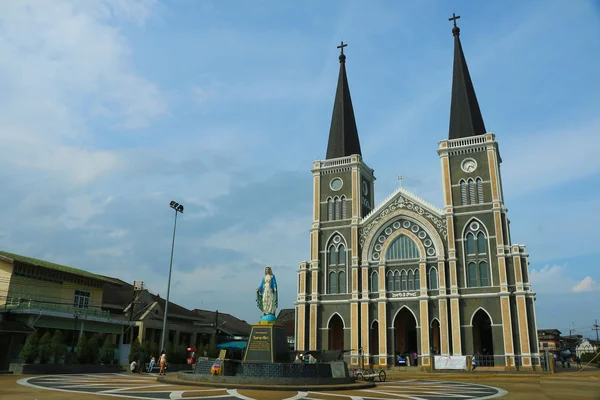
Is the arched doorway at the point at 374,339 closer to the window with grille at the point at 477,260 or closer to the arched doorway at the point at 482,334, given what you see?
the arched doorway at the point at 482,334

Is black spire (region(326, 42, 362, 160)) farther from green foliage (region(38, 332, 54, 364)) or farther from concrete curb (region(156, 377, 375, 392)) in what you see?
concrete curb (region(156, 377, 375, 392))

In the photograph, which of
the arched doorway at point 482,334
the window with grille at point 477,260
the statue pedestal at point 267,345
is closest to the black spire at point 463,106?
the window with grille at point 477,260

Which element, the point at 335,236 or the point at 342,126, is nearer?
the point at 335,236

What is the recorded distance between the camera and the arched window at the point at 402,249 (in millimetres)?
45625

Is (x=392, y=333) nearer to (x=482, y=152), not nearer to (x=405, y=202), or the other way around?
(x=405, y=202)

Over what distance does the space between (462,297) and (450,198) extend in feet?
29.1

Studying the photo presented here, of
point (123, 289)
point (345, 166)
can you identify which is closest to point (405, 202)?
point (345, 166)

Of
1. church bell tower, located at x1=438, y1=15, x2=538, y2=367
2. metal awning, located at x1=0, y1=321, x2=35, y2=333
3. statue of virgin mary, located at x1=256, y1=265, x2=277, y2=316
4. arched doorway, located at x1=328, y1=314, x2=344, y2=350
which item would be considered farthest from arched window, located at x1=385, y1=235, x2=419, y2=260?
metal awning, located at x1=0, y1=321, x2=35, y2=333

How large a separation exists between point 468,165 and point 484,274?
10055 millimetres

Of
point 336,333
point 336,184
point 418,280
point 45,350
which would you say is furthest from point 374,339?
point 45,350

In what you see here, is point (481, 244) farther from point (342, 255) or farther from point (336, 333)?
point (336, 333)

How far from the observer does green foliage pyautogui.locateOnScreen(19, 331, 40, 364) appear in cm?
2541

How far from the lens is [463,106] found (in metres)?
48.2

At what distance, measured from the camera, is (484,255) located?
42.6m
